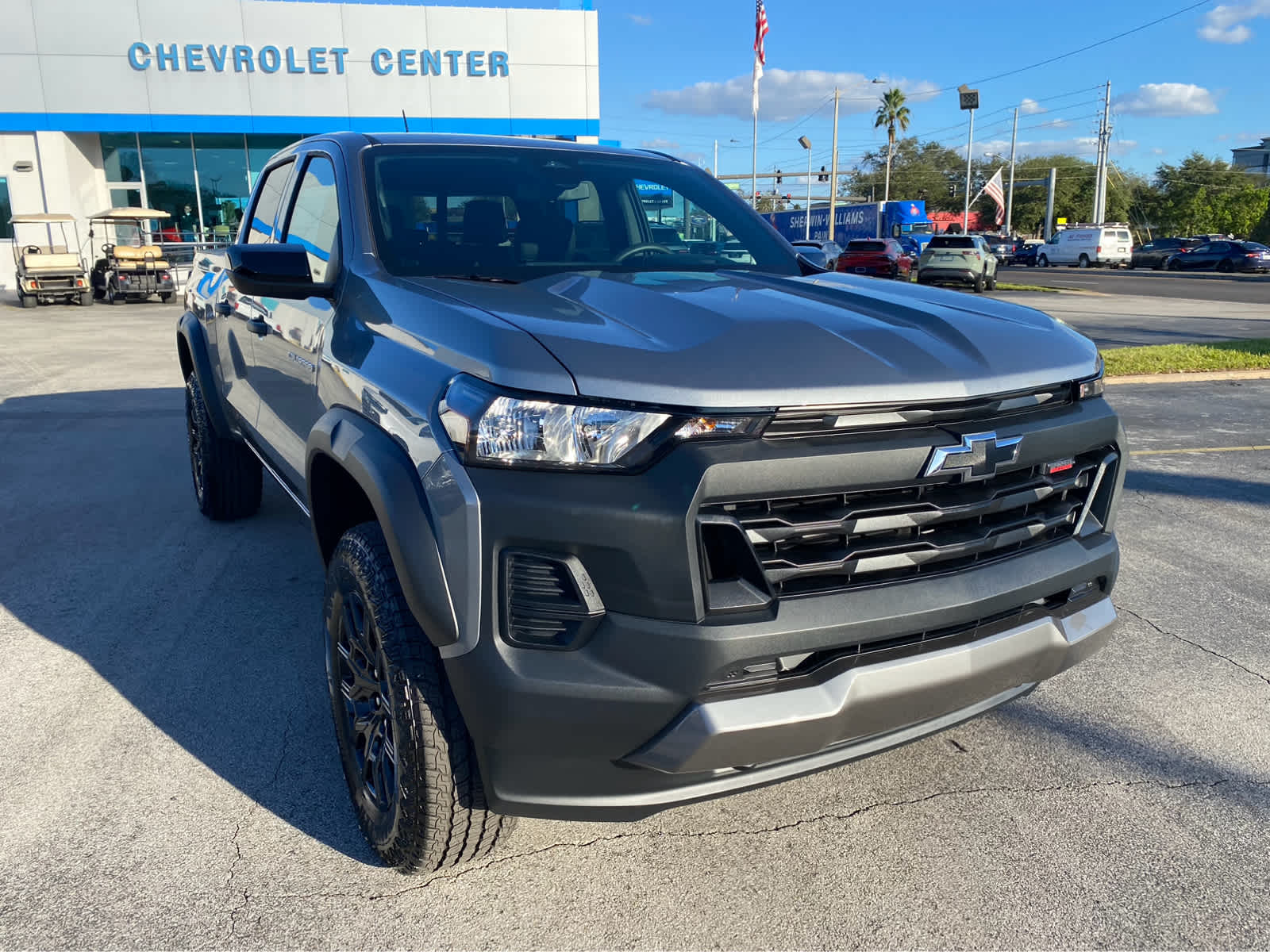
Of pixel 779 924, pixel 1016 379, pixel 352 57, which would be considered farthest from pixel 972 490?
pixel 352 57

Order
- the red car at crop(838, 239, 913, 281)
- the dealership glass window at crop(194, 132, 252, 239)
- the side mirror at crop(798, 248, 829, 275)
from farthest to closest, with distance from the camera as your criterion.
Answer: the red car at crop(838, 239, 913, 281) < the dealership glass window at crop(194, 132, 252, 239) < the side mirror at crop(798, 248, 829, 275)

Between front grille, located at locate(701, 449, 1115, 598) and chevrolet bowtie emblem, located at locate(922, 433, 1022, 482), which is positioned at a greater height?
chevrolet bowtie emblem, located at locate(922, 433, 1022, 482)

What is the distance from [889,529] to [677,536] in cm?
49

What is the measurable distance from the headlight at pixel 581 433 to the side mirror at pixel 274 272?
120cm

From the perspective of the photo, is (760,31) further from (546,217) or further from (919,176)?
(919,176)

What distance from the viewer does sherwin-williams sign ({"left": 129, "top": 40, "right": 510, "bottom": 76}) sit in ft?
88.1

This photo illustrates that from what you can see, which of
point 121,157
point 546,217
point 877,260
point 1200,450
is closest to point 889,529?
point 546,217

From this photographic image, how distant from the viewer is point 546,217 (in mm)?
3408

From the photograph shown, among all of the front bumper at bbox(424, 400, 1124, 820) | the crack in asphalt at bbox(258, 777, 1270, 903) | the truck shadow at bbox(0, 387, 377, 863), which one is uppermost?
the front bumper at bbox(424, 400, 1124, 820)

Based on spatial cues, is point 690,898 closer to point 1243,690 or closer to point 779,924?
point 779,924

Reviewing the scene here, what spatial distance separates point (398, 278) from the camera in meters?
2.79

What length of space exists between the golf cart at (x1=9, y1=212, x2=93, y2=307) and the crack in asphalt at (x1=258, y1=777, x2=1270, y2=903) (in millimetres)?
23525

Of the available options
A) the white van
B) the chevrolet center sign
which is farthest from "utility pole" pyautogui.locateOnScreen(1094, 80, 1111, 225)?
the chevrolet center sign

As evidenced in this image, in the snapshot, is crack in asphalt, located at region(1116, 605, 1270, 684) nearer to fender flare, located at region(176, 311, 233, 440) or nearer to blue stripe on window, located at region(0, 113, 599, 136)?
fender flare, located at region(176, 311, 233, 440)
